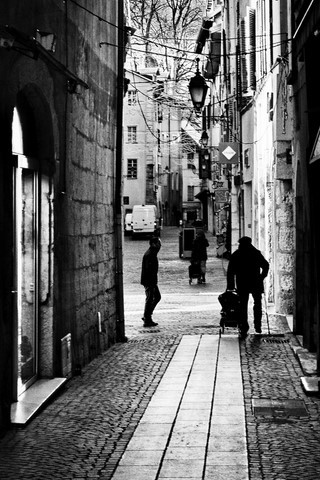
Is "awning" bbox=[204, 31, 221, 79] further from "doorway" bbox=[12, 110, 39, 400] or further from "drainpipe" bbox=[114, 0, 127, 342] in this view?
"doorway" bbox=[12, 110, 39, 400]

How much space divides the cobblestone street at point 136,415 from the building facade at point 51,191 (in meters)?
0.43

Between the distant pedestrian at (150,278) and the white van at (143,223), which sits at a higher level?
the white van at (143,223)

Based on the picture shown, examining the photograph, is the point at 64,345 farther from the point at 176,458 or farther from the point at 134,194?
the point at 134,194

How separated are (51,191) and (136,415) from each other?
8.94 feet

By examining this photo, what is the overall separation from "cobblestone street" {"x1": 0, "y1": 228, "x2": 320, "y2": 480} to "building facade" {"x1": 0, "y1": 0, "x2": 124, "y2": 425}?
428 millimetres

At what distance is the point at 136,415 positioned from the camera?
9398 millimetres

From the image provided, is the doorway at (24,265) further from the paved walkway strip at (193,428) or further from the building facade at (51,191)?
the paved walkway strip at (193,428)

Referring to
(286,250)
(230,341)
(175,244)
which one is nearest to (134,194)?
(175,244)

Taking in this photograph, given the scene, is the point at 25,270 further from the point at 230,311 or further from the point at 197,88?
the point at 197,88

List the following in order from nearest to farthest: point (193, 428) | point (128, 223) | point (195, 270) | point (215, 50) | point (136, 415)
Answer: point (193, 428), point (136, 415), point (195, 270), point (215, 50), point (128, 223)

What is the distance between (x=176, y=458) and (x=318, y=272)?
12.8 feet

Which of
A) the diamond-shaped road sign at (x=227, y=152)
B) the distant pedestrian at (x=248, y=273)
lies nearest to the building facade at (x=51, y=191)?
the distant pedestrian at (x=248, y=273)

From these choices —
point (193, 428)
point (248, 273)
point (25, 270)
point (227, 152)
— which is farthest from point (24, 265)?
point (227, 152)

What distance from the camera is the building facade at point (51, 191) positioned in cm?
866
